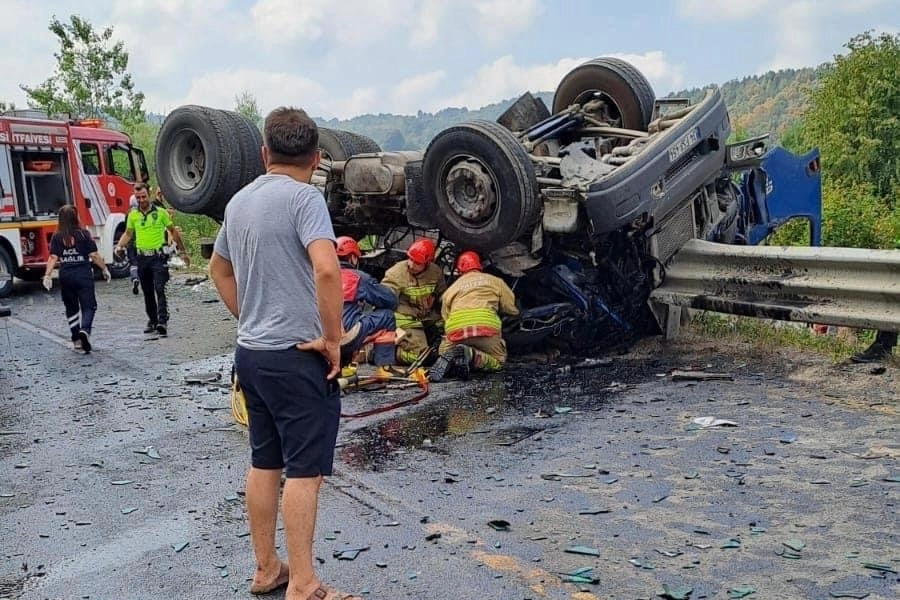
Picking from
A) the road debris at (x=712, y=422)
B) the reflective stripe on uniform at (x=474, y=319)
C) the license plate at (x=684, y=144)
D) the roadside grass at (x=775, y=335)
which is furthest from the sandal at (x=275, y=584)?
the license plate at (x=684, y=144)

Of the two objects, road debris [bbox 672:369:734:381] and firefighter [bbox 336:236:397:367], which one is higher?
firefighter [bbox 336:236:397:367]

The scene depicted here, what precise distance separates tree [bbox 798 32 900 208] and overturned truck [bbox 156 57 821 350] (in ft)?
123

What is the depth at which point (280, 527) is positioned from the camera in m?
3.64

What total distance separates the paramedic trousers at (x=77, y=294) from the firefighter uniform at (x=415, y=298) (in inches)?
140

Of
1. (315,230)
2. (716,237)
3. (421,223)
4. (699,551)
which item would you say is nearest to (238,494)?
(315,230)

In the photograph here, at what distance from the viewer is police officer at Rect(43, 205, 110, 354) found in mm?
8680

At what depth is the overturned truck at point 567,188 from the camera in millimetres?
6090

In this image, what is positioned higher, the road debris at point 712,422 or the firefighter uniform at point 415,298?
the firefighter uniform at point 415,298

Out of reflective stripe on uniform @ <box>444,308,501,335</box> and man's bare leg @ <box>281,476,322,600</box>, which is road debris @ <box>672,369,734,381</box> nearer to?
reflective stripe on uniform @ <box>444,308,501,335</box>

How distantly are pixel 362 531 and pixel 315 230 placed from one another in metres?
1.38

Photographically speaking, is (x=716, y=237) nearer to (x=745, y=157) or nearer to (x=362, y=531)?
(x=745, y=157)

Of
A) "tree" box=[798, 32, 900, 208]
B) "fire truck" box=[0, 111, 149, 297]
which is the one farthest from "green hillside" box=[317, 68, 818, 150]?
"fire truck" box=[0, 111, 149, 297]

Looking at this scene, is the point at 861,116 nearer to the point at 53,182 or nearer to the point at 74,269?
the point at 53,182

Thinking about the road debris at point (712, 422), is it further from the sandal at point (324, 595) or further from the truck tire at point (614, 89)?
the truck tire at point (614, 89)
